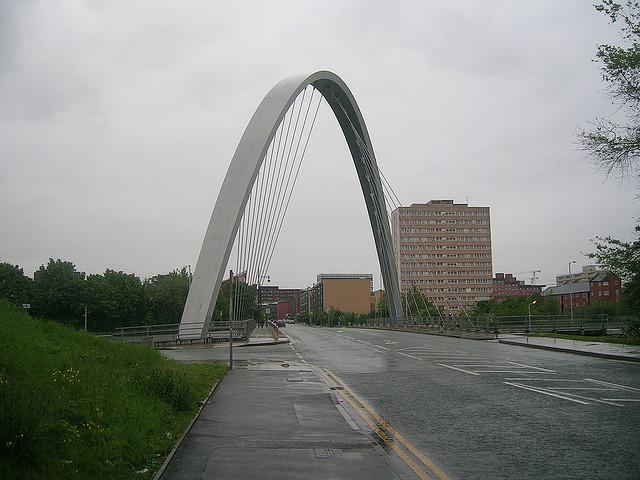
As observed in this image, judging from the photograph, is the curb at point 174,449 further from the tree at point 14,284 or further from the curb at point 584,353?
the tree at point 14,284

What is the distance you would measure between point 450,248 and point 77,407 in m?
162

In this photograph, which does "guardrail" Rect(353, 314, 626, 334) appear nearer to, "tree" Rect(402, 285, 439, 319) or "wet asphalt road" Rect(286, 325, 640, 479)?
"tree" Rect(402, 285, 439, 319)

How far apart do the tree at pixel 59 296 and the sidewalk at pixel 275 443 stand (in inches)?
2120

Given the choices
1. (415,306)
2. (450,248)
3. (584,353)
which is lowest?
(584,353)

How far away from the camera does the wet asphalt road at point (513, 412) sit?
24.5ft

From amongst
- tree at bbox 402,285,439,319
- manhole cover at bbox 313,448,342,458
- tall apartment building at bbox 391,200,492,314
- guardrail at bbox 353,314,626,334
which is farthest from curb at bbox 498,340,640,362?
tall apartment building at bbox 391,200,492,314

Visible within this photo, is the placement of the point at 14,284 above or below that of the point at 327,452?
above

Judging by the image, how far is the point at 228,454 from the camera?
7641 millimetres

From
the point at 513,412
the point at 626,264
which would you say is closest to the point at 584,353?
the point at 626,264

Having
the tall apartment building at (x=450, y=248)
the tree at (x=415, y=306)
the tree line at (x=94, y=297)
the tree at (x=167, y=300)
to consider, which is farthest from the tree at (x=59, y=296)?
the tall apartment building at (x=450, y=248)

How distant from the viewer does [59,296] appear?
203 feet

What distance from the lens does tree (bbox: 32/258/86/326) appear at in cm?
6222

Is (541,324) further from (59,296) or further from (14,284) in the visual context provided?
(14,284)

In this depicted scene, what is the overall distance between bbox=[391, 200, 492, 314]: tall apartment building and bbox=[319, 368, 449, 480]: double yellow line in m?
146
